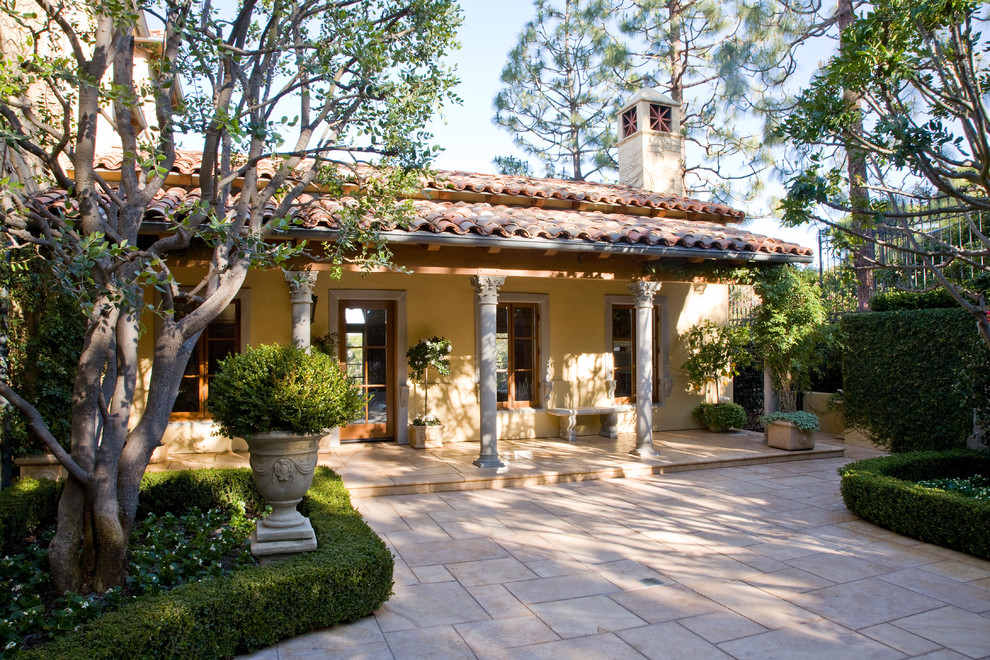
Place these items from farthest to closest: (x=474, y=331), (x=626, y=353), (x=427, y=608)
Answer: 1. (x=626, y=353)
2. (x=474, y=331)
3. (x=427, y=608)

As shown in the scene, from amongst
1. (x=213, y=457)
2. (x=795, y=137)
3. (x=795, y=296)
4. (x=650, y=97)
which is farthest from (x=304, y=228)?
(x=650, y=97)

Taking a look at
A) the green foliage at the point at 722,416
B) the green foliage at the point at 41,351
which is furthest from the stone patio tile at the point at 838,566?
the green foliage at the point at 41,351

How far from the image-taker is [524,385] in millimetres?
10750

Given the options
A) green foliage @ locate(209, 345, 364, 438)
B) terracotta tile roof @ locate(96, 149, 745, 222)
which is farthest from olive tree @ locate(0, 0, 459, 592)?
terracotta tile roof @ locate(96, 149, 745, 222)

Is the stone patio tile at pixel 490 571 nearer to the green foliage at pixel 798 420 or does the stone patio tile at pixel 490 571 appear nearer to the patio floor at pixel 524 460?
the patio floor at pixel 524 460

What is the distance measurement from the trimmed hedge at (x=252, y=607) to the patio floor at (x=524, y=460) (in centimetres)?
272

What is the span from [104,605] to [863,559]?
5.40 meters

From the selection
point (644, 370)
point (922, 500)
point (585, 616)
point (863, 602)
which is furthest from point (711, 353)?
point (585, 616)

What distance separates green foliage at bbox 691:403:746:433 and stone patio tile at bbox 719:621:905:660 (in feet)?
24.2

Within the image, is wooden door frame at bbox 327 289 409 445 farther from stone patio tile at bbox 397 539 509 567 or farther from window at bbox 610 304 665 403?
stone patio tile at bbox 397 539 509 567

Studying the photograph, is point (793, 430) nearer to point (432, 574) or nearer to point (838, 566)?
point (838, 566)

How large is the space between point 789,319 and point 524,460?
14.5 ft

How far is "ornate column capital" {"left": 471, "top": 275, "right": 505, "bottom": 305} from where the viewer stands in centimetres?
815

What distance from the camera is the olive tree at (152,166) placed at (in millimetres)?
4066
